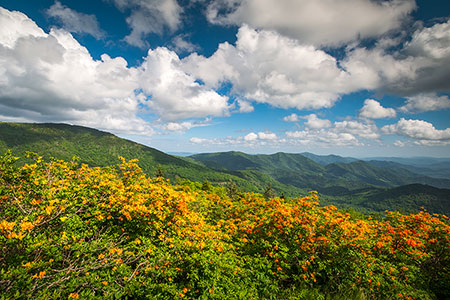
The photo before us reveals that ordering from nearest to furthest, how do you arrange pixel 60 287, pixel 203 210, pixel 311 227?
pixel 60 287 < pixel 311 227 < pixel 203 210

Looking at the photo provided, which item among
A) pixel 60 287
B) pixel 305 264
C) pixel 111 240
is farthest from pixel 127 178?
pixel 305 264

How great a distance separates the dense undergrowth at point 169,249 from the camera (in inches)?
159

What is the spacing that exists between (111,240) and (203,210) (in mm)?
5415

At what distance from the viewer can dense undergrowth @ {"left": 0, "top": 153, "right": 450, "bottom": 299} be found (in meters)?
4.04

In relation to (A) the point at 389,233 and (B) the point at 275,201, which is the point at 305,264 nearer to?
(B) the point at 275,201

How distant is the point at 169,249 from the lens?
593 centimetres

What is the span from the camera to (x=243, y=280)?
18.1ft

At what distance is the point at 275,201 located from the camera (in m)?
10.5

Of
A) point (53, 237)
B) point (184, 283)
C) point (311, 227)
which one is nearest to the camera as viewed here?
point (53, 237)

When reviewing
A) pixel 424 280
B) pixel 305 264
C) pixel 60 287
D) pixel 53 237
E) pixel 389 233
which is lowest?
pixel 424 280

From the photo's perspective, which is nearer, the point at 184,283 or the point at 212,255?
the point at 184,283

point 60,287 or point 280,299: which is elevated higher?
point 60,287

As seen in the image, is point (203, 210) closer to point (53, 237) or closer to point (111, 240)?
point (111, 240)

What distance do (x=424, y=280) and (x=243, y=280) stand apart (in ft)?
24.0
